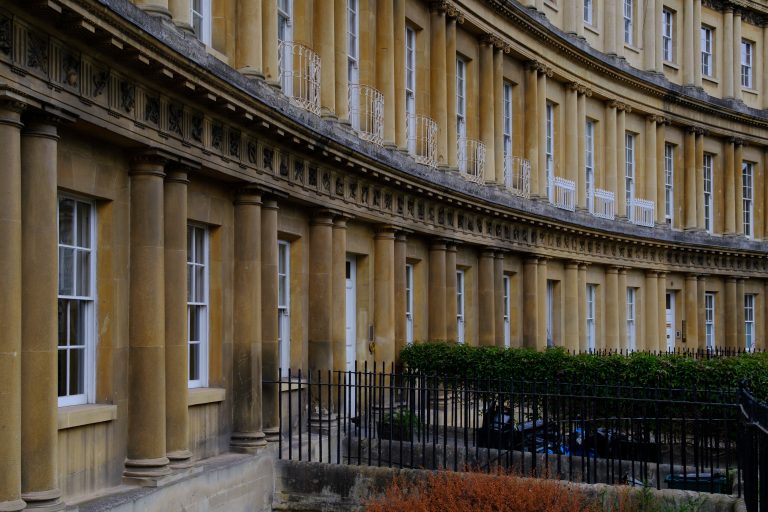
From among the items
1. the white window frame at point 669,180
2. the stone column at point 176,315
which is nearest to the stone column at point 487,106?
the white window frame at point 669,180

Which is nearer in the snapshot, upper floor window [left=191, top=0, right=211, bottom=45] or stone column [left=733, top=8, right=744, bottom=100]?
upper floor window [left=191, top=0, right=211, bottom=45]

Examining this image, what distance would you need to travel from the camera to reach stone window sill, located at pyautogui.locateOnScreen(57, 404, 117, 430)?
10.5 metres

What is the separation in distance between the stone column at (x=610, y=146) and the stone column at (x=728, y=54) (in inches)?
347

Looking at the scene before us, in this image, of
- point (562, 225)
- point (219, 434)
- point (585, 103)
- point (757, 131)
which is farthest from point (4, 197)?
point (757, 131)

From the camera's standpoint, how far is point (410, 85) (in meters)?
23.2

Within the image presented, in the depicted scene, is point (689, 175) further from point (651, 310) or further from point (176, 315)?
point (176, 315)

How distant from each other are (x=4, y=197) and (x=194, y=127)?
4019 mm

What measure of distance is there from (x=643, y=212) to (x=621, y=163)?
6.82ft

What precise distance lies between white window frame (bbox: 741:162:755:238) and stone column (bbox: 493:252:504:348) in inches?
747

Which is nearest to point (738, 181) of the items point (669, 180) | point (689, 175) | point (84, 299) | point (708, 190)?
point (708, 190)

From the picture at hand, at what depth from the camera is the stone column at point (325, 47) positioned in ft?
59.1

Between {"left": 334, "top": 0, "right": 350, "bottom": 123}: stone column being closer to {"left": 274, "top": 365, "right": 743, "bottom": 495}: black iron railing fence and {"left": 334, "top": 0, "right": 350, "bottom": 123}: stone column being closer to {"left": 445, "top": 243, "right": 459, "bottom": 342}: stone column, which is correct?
{"left": 274, "top": 365, "right": 743, "bottom": 495}: black iron railing fence

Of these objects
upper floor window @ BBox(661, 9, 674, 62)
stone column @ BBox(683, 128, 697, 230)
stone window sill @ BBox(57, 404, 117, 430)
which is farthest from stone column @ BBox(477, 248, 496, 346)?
upper floor window @ BBox(661, 9, 674, 62)

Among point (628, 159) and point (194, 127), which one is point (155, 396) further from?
point (628, 159)
